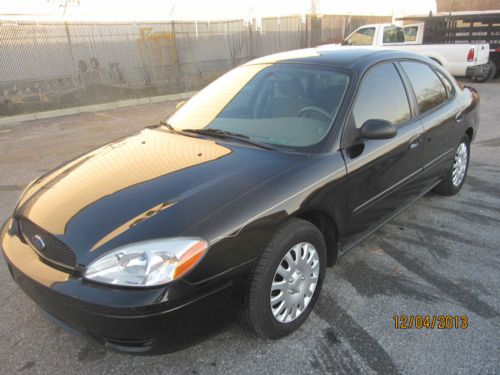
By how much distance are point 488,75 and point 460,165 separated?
11875 mm

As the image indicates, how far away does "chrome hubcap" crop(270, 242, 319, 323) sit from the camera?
2.21m

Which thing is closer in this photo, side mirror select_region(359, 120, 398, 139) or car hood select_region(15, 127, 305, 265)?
car hood select_region(15, 127, 305, 265)

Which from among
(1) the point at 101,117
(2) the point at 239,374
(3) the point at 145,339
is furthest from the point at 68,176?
(1) the point at 101,117

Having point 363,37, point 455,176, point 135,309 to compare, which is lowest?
point 455,176

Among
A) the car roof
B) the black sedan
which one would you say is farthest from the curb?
the car roof

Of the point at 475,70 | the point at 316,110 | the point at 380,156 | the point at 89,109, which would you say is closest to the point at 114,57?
the point at 89,109

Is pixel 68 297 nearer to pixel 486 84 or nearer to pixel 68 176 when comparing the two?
pixel 68 176

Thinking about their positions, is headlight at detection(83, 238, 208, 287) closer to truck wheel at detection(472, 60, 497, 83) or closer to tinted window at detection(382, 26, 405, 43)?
tinted window at detection(382, 26, 405, 43)

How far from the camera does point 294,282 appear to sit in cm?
228

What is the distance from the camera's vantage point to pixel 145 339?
5.95ft

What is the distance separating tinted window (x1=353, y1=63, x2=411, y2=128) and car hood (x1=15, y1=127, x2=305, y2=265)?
71cm

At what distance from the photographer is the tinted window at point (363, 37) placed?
13898 millimetres

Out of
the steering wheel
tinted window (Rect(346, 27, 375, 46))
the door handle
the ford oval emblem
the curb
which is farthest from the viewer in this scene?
tinted window (Rect(346, 27, 375, 46))

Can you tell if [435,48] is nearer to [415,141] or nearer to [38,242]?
[415,141]
